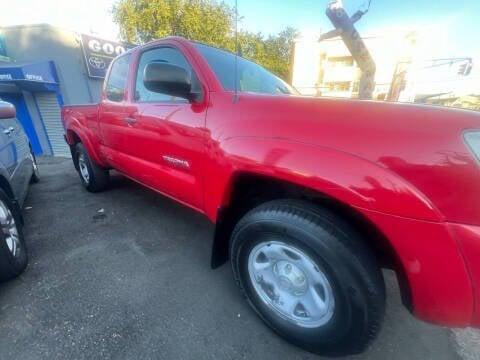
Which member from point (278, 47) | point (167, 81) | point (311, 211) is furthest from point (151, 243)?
point (278, 47)

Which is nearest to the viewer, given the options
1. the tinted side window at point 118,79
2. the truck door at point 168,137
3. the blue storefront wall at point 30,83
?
the truck door at point 168,137

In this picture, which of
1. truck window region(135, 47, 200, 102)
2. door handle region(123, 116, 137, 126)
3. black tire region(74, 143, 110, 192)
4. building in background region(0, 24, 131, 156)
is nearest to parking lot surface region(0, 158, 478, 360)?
black tire region(74, 143, 110, 192)

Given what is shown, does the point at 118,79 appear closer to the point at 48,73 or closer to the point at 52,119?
the point at 48,73

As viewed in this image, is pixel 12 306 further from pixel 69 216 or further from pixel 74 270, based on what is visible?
pixel 69 216

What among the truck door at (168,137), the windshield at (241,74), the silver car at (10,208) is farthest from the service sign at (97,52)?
the windshield at (241,74)

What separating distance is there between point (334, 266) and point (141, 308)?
4.72 ft

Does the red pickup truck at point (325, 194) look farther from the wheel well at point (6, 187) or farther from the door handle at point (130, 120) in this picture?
the wheel well at point (6, 187)

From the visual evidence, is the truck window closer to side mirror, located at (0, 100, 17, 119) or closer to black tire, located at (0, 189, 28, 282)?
side mirror, located at (0, 100, 17, 119)

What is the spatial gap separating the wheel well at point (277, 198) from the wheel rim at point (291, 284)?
0.94 ft

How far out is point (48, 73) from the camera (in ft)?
26.1

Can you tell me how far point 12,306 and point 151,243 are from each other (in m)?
1.13

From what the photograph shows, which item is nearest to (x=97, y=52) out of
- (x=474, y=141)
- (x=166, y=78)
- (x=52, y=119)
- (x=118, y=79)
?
(x=52, y=119)

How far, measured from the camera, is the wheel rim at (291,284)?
4.43 feet

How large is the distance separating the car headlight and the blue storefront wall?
9.87 metres
